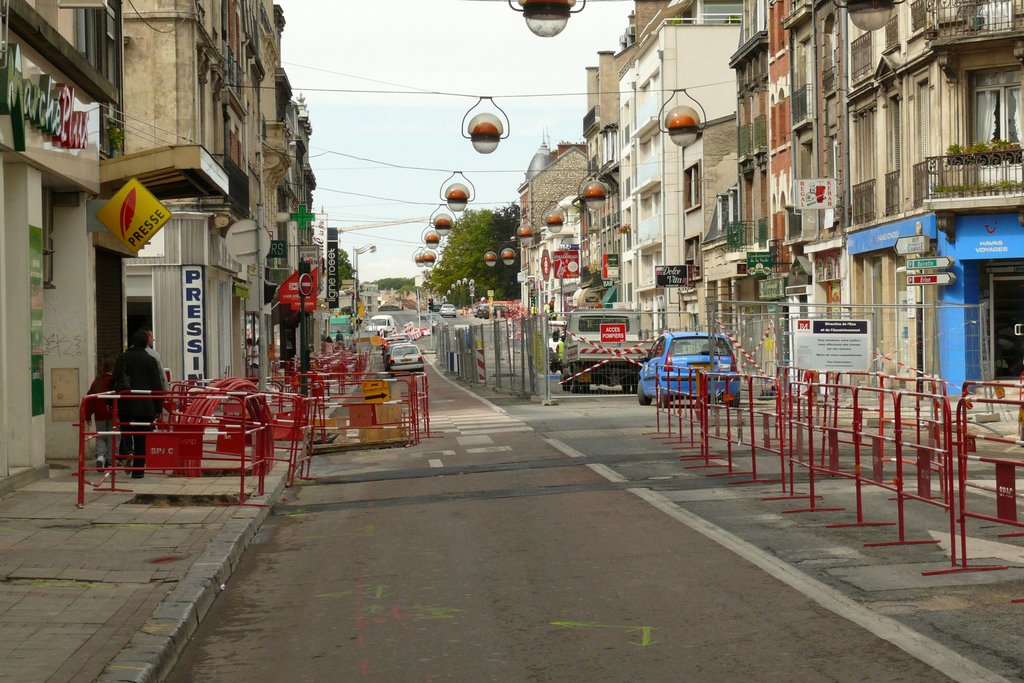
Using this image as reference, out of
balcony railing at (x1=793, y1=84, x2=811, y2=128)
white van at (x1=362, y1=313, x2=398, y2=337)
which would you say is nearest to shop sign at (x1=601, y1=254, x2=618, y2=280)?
white van at (x1=362, y1=313, x2=398, y2=337)

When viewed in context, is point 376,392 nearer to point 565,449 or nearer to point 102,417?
point 565,449

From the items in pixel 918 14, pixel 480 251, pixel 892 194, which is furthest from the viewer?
pixel 480 251

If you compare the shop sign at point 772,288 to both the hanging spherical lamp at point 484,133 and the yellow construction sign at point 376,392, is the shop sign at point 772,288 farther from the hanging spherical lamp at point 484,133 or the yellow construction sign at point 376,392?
the yellow construction sign at point 376,392

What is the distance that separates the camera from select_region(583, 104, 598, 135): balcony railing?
9688 centimetres

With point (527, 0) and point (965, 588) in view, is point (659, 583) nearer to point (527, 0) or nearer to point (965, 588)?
point (965, 588)

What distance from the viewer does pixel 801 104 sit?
147 feet

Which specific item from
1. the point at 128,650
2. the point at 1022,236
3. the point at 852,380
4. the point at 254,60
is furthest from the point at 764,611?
the point at 254,60

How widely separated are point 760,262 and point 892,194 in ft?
39.5

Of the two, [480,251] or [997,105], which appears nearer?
[997,105]

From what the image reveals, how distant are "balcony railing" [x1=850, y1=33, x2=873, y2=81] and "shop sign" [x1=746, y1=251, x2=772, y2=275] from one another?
32.0 ft

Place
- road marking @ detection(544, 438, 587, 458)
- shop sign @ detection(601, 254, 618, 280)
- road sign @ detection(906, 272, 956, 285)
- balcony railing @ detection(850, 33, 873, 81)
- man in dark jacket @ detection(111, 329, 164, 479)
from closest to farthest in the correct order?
1. man in dark jacket @ detection(111, 329, 164, 479)
2. road marking @ detection(544, 438, 587, 458)
3. road sign @ detection(906, 272, 956, 285)
4. balcony railing @ detection(850, 33, 873, 81)
5. shop sign @ detection(601, 254, 618, 280)

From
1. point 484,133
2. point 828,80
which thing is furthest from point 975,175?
point 484,133

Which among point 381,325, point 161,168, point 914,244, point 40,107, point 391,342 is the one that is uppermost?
point 40,107

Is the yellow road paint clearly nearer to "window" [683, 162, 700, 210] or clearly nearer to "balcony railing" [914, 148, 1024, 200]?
"balcony railing" [914, 148, 1024, 200]
